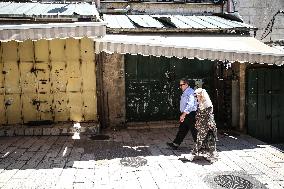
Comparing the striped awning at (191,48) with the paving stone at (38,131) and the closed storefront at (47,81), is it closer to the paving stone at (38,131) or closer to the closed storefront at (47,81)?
the closed storefront at (47,81)

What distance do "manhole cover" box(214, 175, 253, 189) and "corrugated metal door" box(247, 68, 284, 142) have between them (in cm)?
486

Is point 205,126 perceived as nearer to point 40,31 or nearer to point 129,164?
point 129,164

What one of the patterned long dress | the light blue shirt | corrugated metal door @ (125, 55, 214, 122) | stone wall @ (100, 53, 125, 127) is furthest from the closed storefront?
the patterned long dress

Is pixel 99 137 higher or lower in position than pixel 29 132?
lower

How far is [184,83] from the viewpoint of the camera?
8.00 metres

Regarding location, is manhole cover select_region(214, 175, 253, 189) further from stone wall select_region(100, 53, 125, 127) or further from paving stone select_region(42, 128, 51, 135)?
paving stone select_region(42, 128, 51, 135)

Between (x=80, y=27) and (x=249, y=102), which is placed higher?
(x=80, y=27)

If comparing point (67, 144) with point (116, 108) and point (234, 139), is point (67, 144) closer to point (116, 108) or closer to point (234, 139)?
point (116, 108)

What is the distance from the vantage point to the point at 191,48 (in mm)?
7750

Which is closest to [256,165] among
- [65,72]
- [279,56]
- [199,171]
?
[199,171]

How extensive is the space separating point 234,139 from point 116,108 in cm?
445

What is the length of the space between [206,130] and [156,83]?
4.65 m

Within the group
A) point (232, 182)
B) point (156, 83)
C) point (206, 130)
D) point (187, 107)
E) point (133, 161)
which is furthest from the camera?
point (156, 83)

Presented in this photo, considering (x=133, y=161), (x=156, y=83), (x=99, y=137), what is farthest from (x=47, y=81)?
(x=133, y=161)
